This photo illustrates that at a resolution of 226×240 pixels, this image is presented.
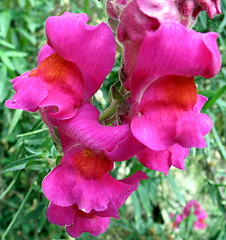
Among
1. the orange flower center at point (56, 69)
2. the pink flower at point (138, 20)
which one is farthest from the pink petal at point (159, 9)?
the orange flower center at point (56, 69)

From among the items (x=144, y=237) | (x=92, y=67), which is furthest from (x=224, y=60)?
(x=92, y=67)

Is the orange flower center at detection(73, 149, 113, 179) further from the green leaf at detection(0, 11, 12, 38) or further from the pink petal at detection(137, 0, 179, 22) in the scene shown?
the green leaf at detection(0, 11, 12, 38)

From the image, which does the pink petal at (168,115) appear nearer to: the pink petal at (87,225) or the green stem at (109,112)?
the green stem at (109,112)

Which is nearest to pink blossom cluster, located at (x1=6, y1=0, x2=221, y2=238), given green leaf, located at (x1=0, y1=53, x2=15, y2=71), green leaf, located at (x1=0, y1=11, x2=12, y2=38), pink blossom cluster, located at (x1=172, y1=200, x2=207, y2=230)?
green leaf, located at (x1=0, y1=53, x2=15, y2=71)

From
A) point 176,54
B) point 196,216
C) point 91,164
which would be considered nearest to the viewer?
point 176,54

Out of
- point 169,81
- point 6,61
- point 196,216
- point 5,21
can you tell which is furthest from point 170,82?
point 196,216

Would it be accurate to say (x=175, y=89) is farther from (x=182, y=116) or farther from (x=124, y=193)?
(x=124, y=193)

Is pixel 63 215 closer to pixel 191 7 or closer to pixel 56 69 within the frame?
pixel 56 69
